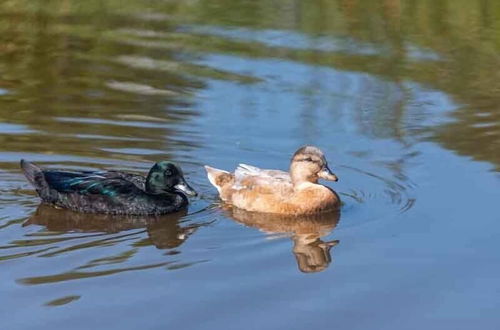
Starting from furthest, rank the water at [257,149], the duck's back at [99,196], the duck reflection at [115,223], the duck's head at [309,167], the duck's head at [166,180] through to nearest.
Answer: the duck's head at [309,167], the duck's head at [166,180], the duck's back at [99,196], the duck reflection at [115,223], the water at [257,149]

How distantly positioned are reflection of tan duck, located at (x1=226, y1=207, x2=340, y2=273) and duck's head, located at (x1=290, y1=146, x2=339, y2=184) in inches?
15.2

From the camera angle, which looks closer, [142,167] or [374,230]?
[374,230]

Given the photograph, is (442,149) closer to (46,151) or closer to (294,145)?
(294,145)

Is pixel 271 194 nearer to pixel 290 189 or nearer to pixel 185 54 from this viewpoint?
pixel 290 189

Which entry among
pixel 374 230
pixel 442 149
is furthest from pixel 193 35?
pixel 374 230

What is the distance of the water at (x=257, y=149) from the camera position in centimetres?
883

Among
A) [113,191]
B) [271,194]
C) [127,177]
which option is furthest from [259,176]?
[113,191]

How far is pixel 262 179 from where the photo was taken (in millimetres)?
11539

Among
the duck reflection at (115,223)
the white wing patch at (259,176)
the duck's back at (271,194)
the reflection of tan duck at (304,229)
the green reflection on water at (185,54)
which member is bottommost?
the reflection of tan duck at (304,229)

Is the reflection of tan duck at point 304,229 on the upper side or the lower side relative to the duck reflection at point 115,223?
lower

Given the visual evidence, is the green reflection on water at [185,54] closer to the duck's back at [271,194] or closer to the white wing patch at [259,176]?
the white wing patch at [259,176]

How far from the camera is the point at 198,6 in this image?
19.5 metres

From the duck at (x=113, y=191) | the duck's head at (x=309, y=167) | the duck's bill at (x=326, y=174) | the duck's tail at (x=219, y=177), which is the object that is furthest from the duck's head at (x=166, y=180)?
the duck's bill at (x=326, y=174)

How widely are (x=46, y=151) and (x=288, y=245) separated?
3139 mm
